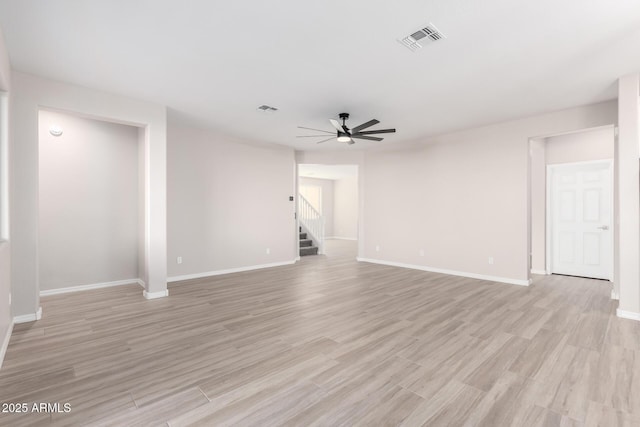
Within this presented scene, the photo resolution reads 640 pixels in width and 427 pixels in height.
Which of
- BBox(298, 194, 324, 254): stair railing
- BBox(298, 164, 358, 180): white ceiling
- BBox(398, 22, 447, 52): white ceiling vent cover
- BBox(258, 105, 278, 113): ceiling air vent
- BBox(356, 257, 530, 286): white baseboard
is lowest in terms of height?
BBox(356, 257, 530, 286): white baseboard

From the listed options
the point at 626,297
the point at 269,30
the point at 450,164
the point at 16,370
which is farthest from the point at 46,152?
the point at 626,297

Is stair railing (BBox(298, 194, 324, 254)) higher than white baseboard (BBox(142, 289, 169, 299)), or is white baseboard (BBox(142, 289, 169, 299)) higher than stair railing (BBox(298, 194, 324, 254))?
stair railing (BBox(298, 194, 324, 254))

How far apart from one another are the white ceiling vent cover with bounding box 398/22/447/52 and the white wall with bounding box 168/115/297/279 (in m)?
4.02

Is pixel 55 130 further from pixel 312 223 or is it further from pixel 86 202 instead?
pixel 312 223

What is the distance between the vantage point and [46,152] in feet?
14.9

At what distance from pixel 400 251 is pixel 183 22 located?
19.9 ft

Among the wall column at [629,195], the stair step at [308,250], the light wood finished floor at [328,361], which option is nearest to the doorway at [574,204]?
the light wood finished floor at [328,361]

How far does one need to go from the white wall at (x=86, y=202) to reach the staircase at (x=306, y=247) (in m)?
4.53

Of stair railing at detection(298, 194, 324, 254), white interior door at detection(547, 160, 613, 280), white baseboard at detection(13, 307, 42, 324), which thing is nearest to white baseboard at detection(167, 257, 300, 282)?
stair railing at detection(298, 194, 324, 254)

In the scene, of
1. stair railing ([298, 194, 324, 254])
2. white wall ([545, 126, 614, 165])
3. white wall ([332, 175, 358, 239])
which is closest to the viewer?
white wall ([545, 126, 614, 165])

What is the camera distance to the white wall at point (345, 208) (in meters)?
13.6

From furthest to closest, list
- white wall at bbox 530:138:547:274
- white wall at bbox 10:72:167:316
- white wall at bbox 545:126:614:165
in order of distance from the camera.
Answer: white wall at bbox 530:138:547:274 < white wall at bbox 545:126:614:165 < white wall at bbox 10:72:167:316

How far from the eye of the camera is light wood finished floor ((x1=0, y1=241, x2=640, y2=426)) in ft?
6.30

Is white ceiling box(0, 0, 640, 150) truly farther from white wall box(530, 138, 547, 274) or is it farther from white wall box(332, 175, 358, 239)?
white wall box(332, 175, 358, 239)
